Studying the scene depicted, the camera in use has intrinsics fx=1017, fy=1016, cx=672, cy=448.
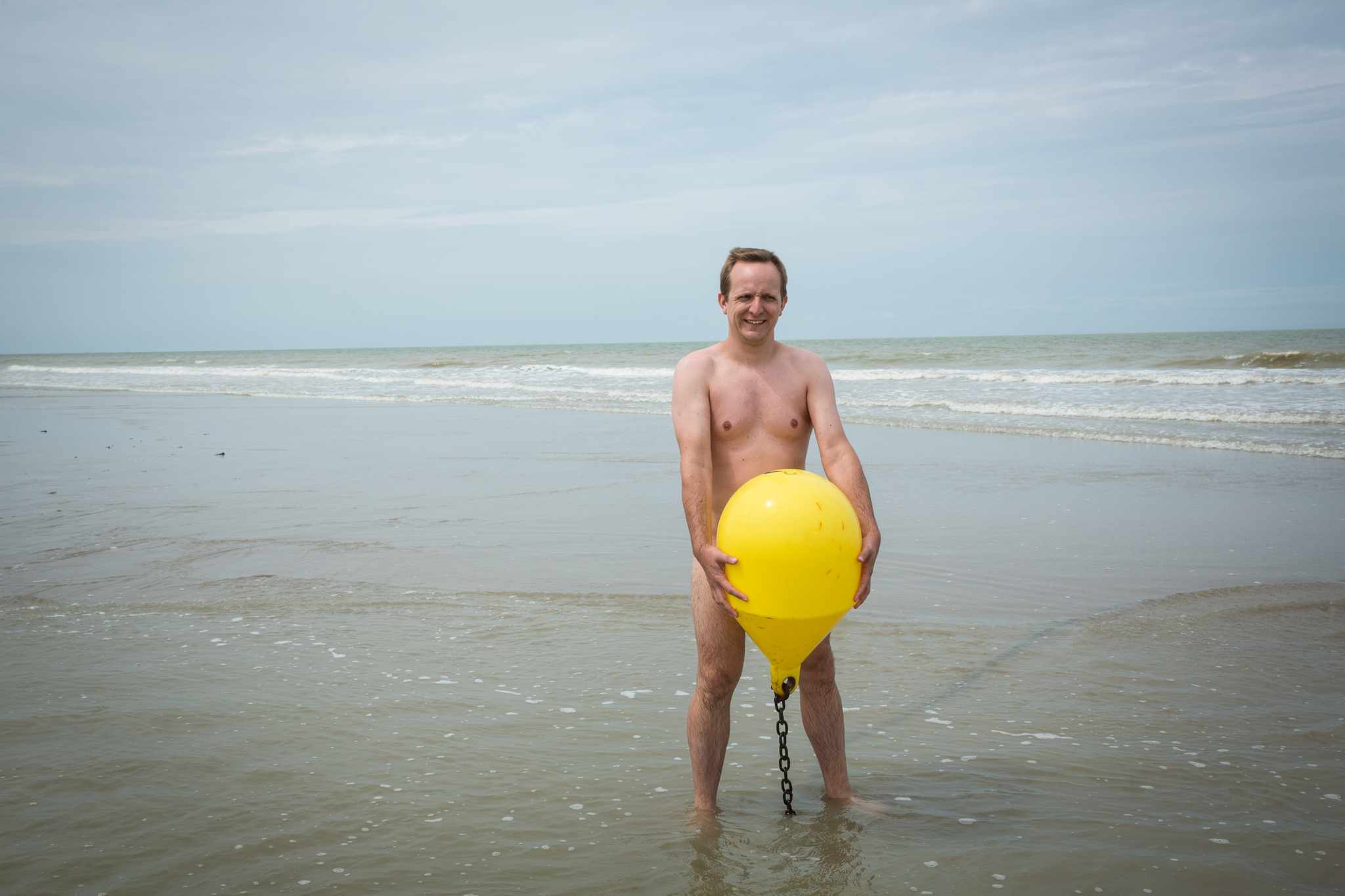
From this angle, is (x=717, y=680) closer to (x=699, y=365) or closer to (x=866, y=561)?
(x=866, y=561)

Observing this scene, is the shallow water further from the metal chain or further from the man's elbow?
the man's elbow

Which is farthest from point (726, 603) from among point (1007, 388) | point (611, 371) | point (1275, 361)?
point (611, 371)

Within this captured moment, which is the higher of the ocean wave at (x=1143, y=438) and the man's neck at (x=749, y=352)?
the man's neck at (x=749, y=352)

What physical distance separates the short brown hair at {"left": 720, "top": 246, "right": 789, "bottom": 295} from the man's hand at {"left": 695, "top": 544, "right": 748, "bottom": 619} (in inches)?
35.8

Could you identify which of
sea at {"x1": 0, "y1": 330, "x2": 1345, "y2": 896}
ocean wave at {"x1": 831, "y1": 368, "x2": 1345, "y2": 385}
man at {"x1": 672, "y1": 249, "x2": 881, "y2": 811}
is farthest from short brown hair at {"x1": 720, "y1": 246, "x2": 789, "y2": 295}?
ocean wave at {"x1": 831, "y1": 368, "x2": 1345, "y2": 385}

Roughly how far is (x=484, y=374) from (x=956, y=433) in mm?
27003

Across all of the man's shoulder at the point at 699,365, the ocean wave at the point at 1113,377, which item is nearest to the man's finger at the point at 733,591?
the man's shoulder at the point at 699,365

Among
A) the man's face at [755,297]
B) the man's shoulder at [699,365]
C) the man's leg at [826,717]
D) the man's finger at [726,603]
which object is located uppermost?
the man's face at [755,297]

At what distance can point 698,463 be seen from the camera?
3207 mm

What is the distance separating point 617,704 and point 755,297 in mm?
2025

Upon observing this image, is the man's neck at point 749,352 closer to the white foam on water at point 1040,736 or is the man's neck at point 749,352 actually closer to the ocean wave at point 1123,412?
the white foam on water at point 1040,736

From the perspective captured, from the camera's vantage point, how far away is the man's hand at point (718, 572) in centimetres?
286

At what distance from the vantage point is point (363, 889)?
294 centimetres

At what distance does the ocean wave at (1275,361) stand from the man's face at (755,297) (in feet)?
87.9
